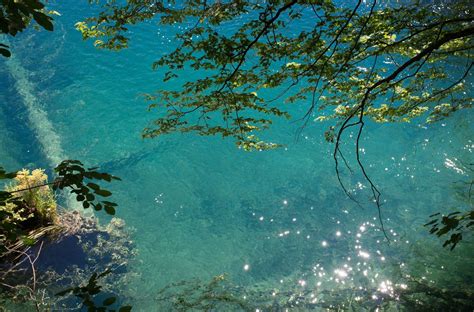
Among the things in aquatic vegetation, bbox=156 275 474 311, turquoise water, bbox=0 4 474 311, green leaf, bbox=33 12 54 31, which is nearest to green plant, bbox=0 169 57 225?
turquoise water, bbox=0 4 474 311

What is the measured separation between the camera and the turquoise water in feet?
32.0

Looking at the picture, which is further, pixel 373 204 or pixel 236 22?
pixel 236 22

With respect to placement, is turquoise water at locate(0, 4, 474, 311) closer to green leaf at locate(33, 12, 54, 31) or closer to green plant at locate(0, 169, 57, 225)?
green plant at locate(0, 169, 57, 225)

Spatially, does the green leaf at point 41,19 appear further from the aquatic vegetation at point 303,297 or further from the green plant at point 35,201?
the aquatic vegetation at point 303,297

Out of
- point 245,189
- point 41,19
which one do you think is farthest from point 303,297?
point 41,19

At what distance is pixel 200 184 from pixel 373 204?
22.0 ft

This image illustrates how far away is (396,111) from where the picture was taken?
23.3 ft

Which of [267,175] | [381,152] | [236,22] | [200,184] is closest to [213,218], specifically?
[200,184]

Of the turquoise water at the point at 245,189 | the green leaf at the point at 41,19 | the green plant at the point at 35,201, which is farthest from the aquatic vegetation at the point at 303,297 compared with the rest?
the green leaf at the point at 41,19

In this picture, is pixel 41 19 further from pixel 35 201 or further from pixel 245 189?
pixel 245 189

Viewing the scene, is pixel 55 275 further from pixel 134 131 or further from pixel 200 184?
pixel 134 131

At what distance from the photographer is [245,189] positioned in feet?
42.8

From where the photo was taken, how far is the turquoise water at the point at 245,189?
977 cm

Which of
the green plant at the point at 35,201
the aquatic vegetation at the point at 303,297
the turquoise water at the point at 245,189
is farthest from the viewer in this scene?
the turquoise water at the point at 245,189
